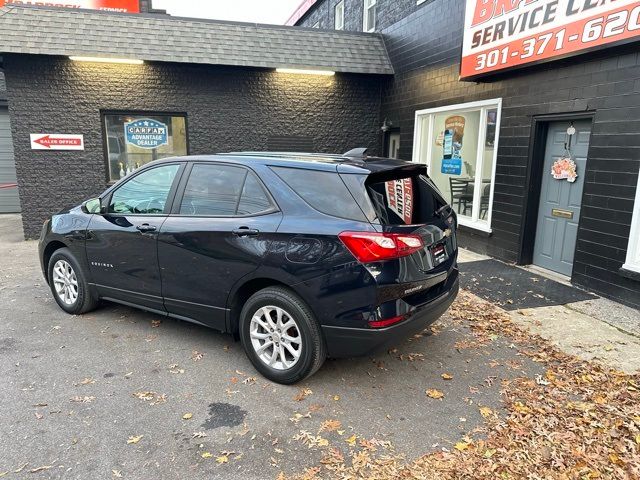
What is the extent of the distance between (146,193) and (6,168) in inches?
405

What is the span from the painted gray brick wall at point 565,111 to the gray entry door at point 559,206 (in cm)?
27

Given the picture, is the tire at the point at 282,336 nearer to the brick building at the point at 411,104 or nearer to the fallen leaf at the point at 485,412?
the fallen leaf at the point at 485,412

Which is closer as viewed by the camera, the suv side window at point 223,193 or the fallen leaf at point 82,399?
the fallen leaf at point 82,399

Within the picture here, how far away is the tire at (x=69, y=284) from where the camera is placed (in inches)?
190

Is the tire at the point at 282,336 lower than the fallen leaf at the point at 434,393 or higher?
higher

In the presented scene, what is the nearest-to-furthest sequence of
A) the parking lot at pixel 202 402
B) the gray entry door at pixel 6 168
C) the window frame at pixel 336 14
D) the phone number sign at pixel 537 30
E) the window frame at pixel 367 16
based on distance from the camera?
the parking lot at pixel 202 402 < the phone number sign at pixel 537 30 < the gray entry door at pixel 6 168 < the window frame at pixel 367 16 < the window frame at pixel 336 14

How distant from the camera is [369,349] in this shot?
3.25 meters

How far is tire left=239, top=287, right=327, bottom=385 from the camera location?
3.35 m

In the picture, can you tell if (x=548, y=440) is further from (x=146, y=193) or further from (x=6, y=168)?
(x=6, y=168)

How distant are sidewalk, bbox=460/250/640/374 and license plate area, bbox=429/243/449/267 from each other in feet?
5.19

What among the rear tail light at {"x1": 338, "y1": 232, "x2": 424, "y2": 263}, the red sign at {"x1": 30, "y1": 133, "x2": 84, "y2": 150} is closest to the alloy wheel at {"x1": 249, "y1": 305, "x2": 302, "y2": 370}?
the rear tail light at {"x1": 338, "y1": 232, "x2": 424, "y2": 263}

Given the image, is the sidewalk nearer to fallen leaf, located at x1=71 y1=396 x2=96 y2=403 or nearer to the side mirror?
fallen leaf, located at x1=71 y1=396 x2=96 y2=403

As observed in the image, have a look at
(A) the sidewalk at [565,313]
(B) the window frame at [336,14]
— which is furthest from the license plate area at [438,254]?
(B) the window frame at [336,14]

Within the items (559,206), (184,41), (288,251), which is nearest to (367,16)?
(184,41)
